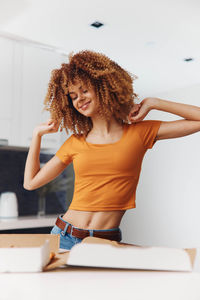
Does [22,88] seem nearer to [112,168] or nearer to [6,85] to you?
[6,85]

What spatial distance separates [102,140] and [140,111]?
186mm

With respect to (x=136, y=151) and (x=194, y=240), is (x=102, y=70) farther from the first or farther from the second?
(x=194, y=240)

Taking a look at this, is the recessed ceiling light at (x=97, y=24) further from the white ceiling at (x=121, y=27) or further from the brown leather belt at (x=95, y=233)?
the brown leather belt at (x=95, y=233)

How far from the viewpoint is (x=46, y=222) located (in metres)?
3.12

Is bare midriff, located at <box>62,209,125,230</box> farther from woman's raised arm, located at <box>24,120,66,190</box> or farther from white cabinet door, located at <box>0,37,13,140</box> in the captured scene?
white cabinet door, located at <box>0,37,13,140</box>

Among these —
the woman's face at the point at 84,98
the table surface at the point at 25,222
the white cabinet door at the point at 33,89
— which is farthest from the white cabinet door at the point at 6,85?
the woman's face at the point at 84,98

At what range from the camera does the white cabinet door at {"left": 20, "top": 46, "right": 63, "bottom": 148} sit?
3.20 m


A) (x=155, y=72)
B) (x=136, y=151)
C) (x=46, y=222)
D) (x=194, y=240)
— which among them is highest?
(x=155, y=72)

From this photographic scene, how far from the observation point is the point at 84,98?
1.38m

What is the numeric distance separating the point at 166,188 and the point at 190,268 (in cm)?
461

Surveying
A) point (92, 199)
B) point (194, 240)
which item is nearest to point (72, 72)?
point (92, 199)

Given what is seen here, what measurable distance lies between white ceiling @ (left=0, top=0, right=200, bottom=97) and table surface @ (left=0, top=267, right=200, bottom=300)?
2405 millimetres

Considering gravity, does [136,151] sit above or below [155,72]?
below

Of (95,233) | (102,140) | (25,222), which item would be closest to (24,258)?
(95,233)
